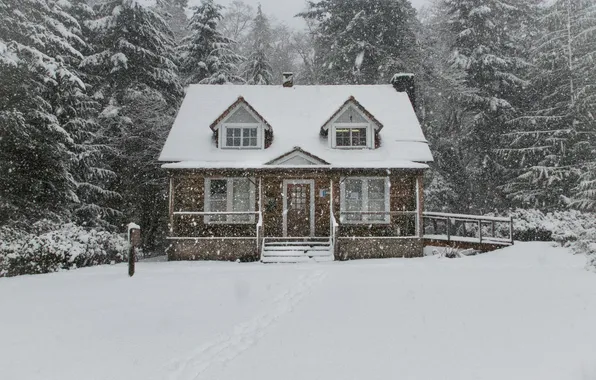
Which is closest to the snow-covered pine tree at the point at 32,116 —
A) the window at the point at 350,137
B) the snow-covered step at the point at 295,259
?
the snow-covered step at the point at 295,259

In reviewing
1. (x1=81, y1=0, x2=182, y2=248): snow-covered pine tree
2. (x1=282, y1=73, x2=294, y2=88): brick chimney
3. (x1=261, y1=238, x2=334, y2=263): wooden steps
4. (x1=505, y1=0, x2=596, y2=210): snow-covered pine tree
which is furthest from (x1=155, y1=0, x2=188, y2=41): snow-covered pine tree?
(x1=505, y1=0, x2=596, y2=210): snow-covered pine tree

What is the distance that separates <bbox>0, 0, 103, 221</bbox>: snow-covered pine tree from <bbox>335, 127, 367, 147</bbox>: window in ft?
35.5

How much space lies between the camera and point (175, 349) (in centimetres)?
621

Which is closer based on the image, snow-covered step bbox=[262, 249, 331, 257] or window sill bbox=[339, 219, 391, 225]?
snow-covered step bbox=[262, 249, 331, 257]

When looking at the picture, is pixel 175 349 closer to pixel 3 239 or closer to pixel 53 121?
pixel 3 239

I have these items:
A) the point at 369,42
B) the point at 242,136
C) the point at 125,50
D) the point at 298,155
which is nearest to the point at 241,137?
the point at 242,136

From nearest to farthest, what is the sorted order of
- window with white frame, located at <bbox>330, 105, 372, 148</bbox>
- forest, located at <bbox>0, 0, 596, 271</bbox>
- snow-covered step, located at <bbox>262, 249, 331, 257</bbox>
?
snow-covered step, located at <bbox>262, 249, 331, 257</bbox> → forest, located at <bbox>0, 0, 596, 271</bbox> → window with white frame, located at <bbox>330, 105, 372, 148</bbox>

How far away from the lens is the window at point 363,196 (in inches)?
811

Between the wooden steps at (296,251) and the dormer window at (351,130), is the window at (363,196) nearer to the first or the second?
the dormer window at (351,130)

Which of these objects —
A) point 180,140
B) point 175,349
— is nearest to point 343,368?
point 175,349

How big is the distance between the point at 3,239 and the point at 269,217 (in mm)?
9509

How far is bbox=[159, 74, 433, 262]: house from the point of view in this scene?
18.5 metres

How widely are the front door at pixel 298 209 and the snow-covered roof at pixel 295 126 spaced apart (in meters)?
1.53

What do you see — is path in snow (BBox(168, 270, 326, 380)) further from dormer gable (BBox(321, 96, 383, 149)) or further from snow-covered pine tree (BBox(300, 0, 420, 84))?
snow-covered pine tree (BBox(300, 0, 420, 84))
